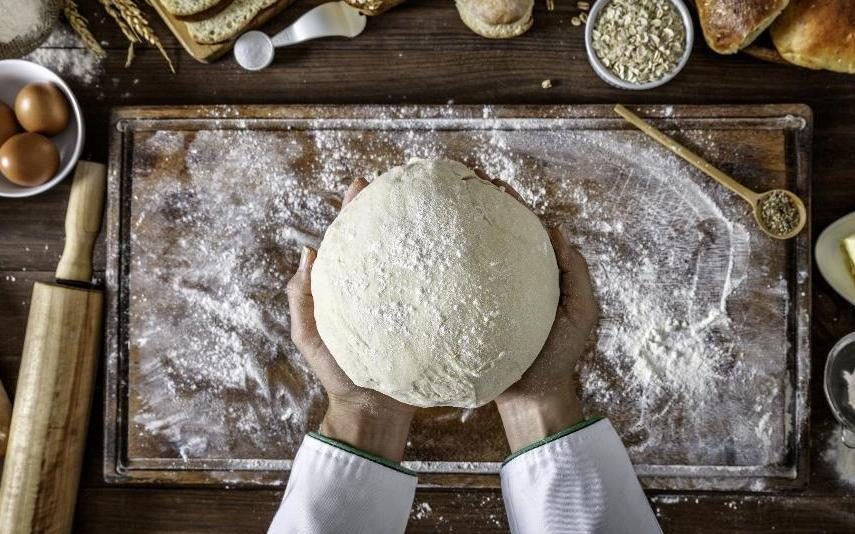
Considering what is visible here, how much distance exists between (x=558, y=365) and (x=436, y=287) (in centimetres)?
40

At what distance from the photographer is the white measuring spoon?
158 centimetres

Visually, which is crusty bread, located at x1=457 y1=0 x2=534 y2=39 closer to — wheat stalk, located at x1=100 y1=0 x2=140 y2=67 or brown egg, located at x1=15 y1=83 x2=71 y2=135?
wheat stalk, located at x1=100 y1=0 x2=140 y2=67

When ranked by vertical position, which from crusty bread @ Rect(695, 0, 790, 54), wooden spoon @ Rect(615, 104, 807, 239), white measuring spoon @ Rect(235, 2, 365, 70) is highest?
white measuring spoon @ Rect(235, 2, 365, 70)

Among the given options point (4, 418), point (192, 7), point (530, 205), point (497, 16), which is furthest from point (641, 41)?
point (4, 418)

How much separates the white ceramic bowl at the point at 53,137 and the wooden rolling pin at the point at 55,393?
5cm

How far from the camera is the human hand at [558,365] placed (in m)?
1.35

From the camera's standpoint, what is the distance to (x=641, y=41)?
5.01ft

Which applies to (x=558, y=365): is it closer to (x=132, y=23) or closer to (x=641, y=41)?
(x=641, y=41)

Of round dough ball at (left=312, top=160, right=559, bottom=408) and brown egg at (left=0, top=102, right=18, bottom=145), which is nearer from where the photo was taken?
round dough ball at (left=312, top=160, right=559, bottom=408)

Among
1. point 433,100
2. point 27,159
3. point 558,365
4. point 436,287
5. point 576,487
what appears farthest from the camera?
point 433,100

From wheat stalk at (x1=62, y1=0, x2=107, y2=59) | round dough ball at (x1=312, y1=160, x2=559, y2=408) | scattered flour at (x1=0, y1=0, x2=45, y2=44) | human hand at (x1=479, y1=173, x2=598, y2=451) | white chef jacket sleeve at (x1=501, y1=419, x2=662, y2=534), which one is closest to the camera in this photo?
round dough ball at (x1=312, y1=160, x2=559, y2=408)

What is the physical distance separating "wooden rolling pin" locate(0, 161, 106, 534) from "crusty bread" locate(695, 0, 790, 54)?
145 centimetres

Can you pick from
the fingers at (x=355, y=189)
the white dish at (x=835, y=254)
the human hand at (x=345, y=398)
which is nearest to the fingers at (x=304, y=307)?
the human hand at (x=345, y=398)

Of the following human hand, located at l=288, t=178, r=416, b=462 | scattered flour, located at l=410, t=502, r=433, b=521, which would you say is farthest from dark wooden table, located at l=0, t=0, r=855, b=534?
human hand, located at l=288, t=178, r=416, b=462
